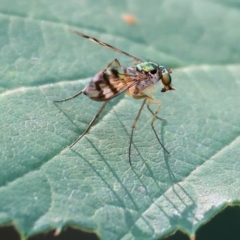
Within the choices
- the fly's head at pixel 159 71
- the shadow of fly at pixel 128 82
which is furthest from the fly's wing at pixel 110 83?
the fly's head at pixel 159 71

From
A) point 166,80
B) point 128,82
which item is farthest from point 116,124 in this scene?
point 166,80

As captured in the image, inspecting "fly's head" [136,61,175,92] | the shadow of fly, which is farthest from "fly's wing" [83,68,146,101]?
"fly's head" [136,61,175,92]

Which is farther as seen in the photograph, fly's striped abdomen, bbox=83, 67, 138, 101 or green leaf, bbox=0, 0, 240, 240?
fly's striped abdomen, bbox=83, 67, 138, 101

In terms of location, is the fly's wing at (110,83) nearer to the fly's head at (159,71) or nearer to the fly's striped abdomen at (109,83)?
the fly's striped abdomen at (109,83)

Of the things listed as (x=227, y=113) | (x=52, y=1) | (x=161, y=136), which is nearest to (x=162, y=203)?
(x=161, y=136)

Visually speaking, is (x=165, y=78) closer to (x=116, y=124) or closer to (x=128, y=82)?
(x=128, y=82)

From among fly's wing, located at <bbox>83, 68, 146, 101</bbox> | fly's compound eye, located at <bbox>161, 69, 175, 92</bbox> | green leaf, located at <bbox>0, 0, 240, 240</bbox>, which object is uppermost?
fly's wing, located at <bbox>83, 68, 146, 101</bbox>

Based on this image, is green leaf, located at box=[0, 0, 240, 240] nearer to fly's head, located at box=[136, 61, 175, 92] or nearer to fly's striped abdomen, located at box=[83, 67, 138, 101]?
fly's head, located at box=[136, 61, 175, 92]
